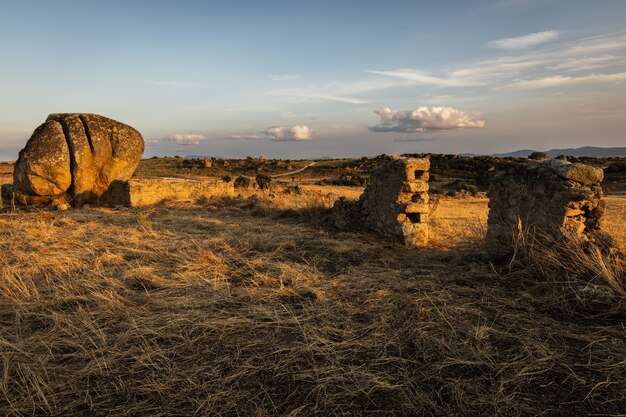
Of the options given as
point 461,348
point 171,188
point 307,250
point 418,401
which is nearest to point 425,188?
point 307,250

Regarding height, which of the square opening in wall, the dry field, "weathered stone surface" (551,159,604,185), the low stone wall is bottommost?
the dry field

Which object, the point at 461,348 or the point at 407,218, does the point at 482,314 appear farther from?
the point at 407,218

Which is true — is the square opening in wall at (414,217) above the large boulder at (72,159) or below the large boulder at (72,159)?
below

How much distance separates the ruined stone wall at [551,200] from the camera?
5.02m

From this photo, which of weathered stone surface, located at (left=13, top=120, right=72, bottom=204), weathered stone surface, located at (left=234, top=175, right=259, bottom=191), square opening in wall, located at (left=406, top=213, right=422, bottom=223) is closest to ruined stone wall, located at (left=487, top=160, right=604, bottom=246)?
square opening in wall, located at (left=406, top=213, right=422, bottom=223)

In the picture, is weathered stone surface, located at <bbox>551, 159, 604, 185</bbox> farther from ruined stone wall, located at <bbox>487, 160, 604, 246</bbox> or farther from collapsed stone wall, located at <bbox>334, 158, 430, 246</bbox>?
collapsed stone wall, located at <bbox>334, 158, 430, 246</bbox>

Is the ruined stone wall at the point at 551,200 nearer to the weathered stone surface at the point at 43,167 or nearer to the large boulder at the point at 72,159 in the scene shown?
the large boulder at the point at 72,159

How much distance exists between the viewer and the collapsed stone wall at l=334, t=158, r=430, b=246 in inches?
266

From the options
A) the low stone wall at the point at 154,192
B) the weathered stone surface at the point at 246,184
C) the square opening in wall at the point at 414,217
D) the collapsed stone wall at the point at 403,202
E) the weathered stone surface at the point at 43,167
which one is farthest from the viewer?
the weathered stone surface at the point at 246,184

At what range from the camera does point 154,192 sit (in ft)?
37.4

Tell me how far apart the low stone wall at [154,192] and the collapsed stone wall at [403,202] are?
6.83 meters

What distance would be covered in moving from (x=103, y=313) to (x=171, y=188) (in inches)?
354

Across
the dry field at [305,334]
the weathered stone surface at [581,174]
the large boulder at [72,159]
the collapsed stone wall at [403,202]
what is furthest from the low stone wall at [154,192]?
the weathered stone surface at [581,174]

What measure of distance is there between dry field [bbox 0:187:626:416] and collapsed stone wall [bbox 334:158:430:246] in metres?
1.16
